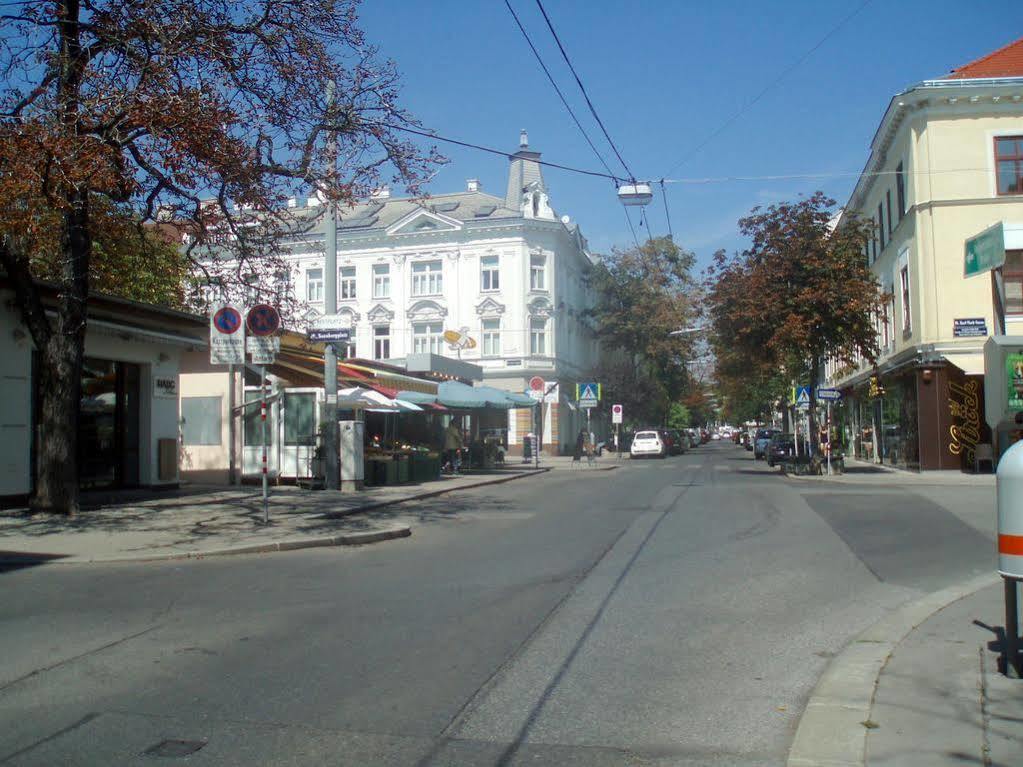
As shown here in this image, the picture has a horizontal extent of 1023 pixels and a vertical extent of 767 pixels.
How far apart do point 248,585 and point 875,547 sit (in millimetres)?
7748

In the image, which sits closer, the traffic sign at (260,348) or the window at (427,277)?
the traffic sign at (260,348)

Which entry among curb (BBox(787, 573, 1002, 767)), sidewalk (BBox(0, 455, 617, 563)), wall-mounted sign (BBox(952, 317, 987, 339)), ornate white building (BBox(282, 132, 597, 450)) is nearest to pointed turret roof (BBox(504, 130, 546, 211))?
ornate white building (BBox(282, 132, 597, 450))

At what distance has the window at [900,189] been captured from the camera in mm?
31858

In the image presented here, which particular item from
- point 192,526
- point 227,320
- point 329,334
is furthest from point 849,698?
point 329,334

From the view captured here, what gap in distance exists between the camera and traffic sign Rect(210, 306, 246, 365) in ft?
44.6

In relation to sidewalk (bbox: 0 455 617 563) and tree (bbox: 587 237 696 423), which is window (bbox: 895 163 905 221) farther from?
tree (bbox: 587 237 696 423)

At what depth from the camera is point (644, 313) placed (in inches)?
2479

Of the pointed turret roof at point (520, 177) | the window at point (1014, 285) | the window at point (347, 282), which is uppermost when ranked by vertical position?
the pointed turret roof at point (520, 177)

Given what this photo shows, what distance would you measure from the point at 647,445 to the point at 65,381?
41.7 meters

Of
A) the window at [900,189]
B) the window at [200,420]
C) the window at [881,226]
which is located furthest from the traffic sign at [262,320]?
the window at [881,226]

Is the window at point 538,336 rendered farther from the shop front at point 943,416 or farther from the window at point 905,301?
the shop front at point 943,416

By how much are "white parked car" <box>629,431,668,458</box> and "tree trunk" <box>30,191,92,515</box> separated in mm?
40993

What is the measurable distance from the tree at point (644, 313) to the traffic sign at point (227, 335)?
49.1 metres

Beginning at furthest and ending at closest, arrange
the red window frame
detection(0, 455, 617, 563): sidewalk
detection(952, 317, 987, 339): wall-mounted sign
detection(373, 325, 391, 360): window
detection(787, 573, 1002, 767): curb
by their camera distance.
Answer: detection(373, 325, 391, 360): window, the red window frame, detection(952, 317, 987, 339): wall-mounted sign, detection(0, 455, 617, 563): sidewalk, detection(787, 573, 1002, 767): curb
